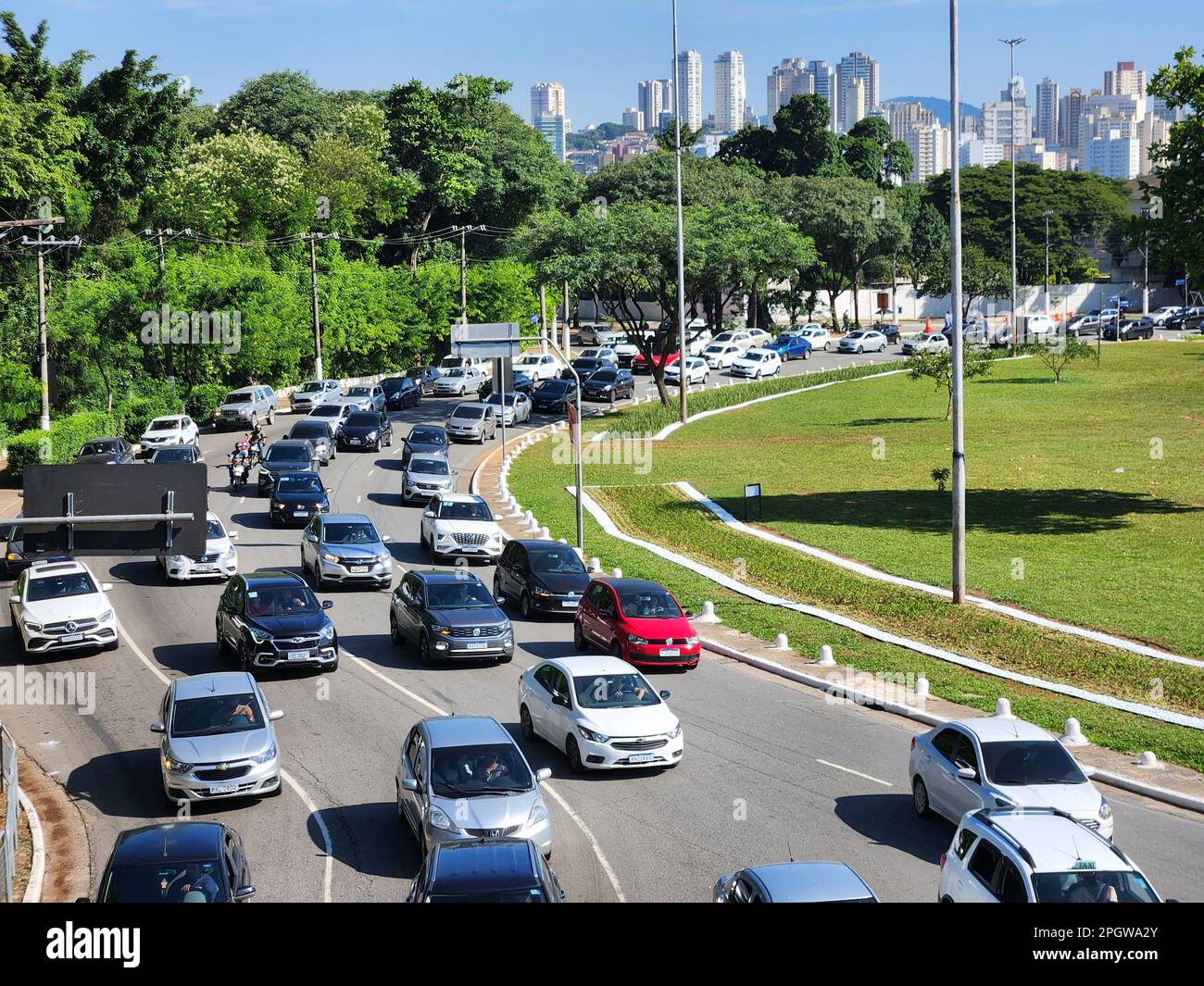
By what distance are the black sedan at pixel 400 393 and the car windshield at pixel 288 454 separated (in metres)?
20.6

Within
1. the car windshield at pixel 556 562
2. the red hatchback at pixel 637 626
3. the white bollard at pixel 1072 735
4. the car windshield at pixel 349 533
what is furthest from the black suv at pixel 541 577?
the white bollard at pixel 1072 735

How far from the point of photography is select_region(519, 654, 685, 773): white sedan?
1806 centimetres

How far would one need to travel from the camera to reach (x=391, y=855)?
50.4 ft

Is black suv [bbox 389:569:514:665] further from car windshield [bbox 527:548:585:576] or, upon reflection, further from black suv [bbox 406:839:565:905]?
black suv [bbox 406:839:565:905]

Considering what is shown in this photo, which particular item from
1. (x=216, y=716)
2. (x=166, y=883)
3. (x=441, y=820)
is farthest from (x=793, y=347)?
(x=166, y=883)

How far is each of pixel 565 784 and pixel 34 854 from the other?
6.63 m

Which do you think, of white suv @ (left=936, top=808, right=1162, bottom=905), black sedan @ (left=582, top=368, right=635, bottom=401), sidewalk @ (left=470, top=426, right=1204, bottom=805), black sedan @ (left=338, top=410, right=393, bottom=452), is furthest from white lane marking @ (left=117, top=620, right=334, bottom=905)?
black sedan @ (left=582, top=368, right=635, bottom=401)

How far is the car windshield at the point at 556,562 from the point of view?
2886 cm

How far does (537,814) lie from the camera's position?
14984mm

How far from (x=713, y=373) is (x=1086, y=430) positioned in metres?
28.6

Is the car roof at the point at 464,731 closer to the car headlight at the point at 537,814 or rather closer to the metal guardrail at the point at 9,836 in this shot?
the car headlight at the point at 537,814

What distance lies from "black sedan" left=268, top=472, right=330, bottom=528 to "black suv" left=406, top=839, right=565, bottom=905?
26158 mm
